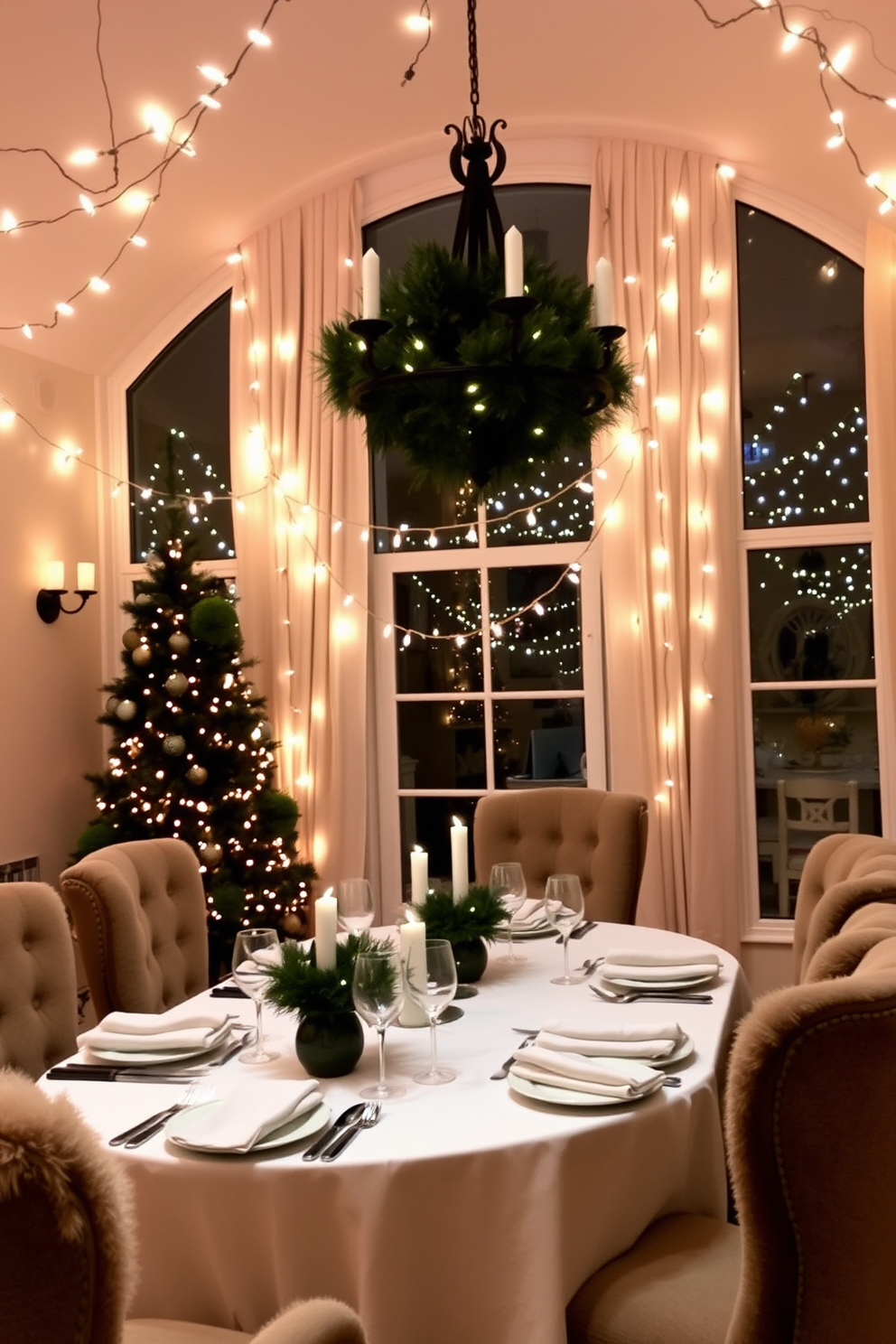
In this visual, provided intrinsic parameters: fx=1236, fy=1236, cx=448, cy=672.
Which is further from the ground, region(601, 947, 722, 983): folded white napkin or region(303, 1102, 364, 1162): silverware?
region(601, 947, 722, 983): folded white napkin

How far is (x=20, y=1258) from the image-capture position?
38.5 inches

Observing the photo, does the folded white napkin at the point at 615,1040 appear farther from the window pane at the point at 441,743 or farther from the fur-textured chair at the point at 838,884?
the window pane at the point at 441,743

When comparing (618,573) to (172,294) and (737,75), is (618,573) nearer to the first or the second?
(737,75)

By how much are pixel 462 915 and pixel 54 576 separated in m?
3.22

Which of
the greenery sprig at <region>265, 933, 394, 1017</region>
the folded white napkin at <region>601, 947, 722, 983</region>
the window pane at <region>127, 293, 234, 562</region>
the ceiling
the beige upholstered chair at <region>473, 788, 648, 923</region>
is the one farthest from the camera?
the window pane at <region>127, 293, 234, 562</region>

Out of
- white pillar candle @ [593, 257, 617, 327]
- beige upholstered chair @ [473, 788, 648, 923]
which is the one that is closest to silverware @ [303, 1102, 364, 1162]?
white pillar candle @ [593, 257, 617, 327]

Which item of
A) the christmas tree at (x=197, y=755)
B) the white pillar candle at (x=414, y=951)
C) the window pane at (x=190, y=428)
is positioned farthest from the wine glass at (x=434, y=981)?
the window pane at (x=190, y=428)

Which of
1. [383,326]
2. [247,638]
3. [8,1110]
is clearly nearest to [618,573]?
[247,638]

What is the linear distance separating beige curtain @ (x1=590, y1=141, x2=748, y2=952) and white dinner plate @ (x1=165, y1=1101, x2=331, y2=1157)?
314 cm

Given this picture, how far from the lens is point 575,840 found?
3816 mm

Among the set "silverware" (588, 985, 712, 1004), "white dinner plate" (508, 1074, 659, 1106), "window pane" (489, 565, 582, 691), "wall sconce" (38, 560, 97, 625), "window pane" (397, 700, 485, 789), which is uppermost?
"wall sconce" (38, 560, 97, 625)

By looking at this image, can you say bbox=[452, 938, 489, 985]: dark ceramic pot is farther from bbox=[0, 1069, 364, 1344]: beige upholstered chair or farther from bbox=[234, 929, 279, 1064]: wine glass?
bbox=[0, 1069, 364, 1344]: beige upholstered chair

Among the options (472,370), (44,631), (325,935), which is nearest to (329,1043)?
(325,935)

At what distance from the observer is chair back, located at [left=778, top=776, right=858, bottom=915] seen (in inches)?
191
